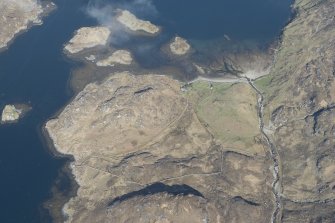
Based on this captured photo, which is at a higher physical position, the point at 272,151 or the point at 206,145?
the point at 272,151

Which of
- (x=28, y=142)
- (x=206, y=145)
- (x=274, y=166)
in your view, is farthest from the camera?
(x=206, y=145)

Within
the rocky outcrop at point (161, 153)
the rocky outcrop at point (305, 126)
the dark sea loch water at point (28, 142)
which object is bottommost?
the dark sea loch water at point (28, 142)

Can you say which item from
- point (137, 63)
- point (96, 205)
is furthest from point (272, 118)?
point (96, 205)

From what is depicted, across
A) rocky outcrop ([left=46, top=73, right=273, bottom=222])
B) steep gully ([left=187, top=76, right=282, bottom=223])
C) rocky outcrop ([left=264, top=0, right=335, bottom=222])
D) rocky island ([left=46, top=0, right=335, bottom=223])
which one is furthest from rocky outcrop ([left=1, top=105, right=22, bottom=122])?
rocky outcrop ([left=264, top=0, right=335, bottom=222])

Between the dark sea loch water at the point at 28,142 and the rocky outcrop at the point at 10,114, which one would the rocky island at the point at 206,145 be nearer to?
the dark sea loch water at the point at 28,142

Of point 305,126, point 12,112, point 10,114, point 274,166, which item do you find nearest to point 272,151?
point 274,166

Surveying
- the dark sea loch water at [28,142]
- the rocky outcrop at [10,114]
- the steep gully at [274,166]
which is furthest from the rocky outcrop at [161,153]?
the rocky outcrop at [10,114]

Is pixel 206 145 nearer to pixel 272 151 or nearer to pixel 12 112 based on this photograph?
pixel 272 151
